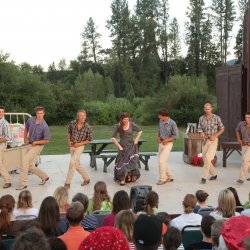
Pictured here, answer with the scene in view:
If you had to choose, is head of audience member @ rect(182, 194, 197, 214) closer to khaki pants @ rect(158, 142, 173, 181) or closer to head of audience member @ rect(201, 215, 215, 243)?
head of audience member @ rect(201, 215, 215, 243)

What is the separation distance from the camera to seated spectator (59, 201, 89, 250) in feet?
16.4

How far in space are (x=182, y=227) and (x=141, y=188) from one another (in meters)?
1.94

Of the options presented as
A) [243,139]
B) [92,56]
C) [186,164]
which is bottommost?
[186,164]

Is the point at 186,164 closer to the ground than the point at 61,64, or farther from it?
closer to the ground

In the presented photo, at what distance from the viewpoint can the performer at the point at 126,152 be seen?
12.2m

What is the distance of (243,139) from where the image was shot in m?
12.2

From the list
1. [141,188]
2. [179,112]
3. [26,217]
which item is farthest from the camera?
[179,112]

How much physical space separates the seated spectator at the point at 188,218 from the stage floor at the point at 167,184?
118 inches

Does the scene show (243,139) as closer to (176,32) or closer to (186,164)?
(186,164)

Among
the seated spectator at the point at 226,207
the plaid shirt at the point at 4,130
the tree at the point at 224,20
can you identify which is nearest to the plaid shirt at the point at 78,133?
the plaid shirt at the point at 4,130

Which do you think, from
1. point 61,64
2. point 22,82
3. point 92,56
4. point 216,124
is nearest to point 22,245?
point 216,124

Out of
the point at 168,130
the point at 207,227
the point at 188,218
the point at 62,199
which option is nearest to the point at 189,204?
the point at 188,218

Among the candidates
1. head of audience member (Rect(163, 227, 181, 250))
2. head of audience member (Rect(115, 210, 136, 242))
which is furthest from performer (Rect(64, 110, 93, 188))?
head of audience member (Rect(163, 227, 181, 250))

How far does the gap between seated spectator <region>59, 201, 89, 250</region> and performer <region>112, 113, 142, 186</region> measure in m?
6.72
